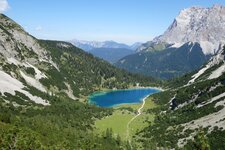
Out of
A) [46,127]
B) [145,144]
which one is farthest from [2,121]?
[145,144]

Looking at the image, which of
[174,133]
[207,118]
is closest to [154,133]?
[174,133]

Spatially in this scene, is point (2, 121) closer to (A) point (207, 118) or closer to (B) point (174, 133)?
(B) point (174, 133)

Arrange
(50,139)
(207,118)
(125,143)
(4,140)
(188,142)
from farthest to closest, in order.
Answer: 1. (207,118)
2. (125,143)
3. (188,142)
4. (50,139)
5. (4,140)

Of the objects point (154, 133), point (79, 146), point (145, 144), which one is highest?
point (154, 133)

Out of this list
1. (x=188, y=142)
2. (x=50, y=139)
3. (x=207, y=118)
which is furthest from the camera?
(x=207, y=118)

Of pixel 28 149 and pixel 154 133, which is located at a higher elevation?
pixel 154 133

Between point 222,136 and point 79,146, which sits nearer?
point 79,146

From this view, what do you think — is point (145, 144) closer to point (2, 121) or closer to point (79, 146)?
point (79, 146)

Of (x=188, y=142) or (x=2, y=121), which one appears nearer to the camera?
(x=2, y=121)

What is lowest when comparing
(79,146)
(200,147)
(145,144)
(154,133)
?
(200,147)
